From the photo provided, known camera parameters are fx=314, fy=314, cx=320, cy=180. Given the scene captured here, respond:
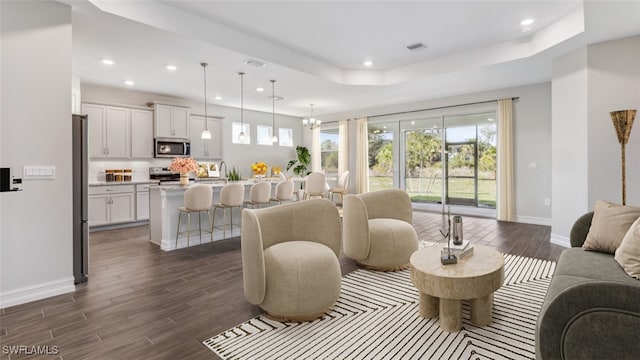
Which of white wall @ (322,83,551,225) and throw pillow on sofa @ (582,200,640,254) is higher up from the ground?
white wall @ (322,83,551,225)

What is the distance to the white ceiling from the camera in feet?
11.9

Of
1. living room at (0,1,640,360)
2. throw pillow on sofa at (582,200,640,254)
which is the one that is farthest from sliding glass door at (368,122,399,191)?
throw pillow on sofa at (582,200,640,254)

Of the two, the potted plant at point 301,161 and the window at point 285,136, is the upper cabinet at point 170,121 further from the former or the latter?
the potted plant at point 301,161

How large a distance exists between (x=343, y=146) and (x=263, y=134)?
244 cm

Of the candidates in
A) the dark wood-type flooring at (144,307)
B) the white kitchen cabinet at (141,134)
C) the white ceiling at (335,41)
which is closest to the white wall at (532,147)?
the white ceiling at (335,41)

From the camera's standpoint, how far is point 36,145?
2.91 meters

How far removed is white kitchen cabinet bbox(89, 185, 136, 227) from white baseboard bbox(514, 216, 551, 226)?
7.90 m

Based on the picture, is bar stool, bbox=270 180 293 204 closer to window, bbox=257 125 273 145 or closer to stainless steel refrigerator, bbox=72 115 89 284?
stainless steel refrigerator, bbox=72 115 89 284

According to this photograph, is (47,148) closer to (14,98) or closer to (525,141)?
(14,98)

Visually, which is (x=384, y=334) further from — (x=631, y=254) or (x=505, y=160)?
(x=505, y=160)

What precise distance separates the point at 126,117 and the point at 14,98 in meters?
3.98

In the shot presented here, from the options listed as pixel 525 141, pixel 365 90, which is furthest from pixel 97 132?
pixel 525 141

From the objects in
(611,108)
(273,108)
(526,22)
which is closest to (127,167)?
(273,108)

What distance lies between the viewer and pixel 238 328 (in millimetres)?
2363
